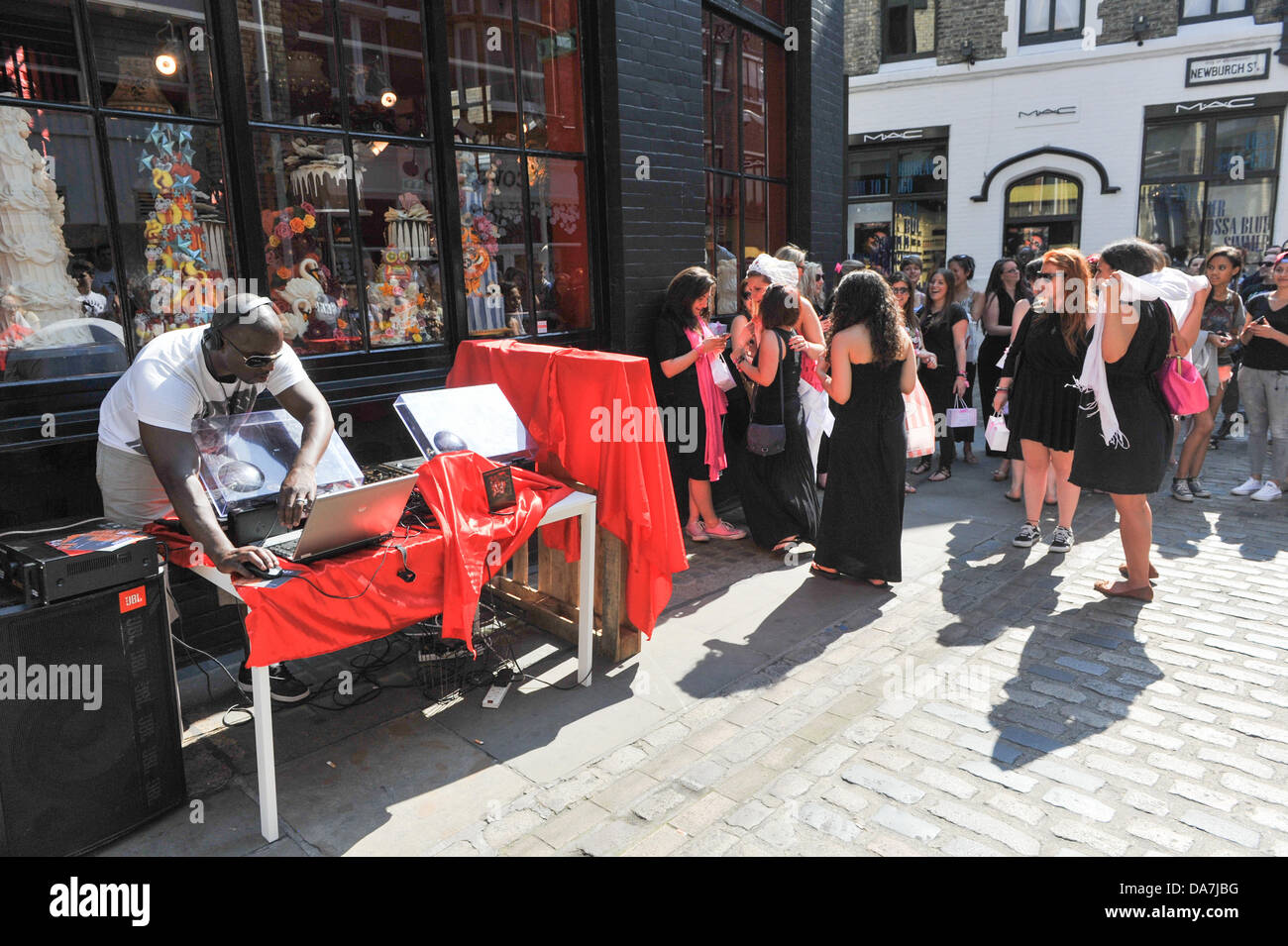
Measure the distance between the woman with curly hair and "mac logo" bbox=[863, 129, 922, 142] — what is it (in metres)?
15.0

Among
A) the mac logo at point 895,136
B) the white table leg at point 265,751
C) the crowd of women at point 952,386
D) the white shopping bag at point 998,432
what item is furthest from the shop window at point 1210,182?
the white table leg at point 265,751

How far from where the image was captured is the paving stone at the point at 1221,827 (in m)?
3.05

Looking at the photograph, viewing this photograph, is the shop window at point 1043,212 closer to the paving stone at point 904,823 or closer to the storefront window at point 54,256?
the paving stone at point 904,823

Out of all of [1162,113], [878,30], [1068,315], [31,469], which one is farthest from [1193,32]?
[31,469]

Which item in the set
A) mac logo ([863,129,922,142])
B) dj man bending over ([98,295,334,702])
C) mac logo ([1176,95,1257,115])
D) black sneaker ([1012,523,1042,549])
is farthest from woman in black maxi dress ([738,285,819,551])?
mac logo ([863,129,922,142])

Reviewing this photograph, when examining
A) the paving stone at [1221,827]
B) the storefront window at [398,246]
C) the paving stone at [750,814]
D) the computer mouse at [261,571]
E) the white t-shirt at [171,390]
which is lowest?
the paving stone at [1221,827]

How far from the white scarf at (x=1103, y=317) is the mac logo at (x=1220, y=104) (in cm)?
1348

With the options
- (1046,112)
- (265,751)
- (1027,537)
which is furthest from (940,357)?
(1046,112)

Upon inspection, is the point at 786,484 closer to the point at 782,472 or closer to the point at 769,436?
the point at 782,472

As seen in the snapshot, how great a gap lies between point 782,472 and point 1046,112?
14.8m

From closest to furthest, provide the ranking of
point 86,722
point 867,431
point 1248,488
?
point 86,722 → point 867,431 → point 1248,488

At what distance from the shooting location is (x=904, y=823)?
3.18 m

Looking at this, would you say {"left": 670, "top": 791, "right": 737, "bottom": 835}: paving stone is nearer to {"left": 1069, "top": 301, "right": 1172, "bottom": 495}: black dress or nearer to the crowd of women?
the crowd of women
